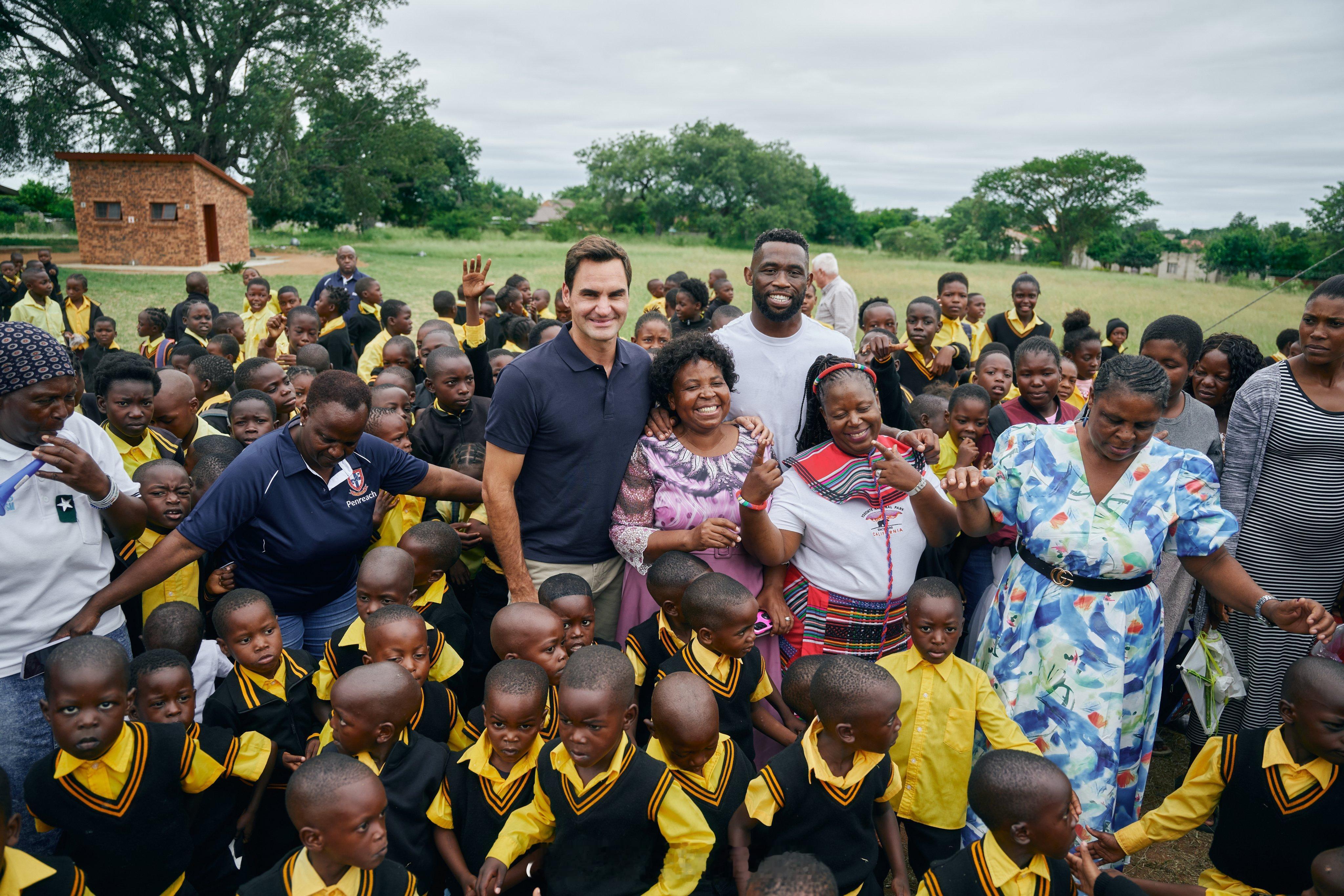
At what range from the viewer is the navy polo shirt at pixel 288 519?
307cm

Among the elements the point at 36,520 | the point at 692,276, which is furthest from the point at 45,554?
the point at 692,276

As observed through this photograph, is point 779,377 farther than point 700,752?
Yes

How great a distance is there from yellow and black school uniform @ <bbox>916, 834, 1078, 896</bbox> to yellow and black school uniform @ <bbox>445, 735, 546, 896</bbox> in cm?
120

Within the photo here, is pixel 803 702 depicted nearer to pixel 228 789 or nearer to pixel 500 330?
pixel 228 789

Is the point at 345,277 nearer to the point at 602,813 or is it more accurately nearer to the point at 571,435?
the point at 571,435

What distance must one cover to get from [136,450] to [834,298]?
6.11 m

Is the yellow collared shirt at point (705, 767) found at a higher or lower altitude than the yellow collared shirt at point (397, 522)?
lower

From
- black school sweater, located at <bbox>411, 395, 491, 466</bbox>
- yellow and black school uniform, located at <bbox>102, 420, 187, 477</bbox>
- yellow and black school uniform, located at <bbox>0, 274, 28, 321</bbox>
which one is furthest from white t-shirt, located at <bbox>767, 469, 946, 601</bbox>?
yellow and black school uniform, located at <bbox>0, 274, 28, 321</bbox>

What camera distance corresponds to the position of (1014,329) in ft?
25.8

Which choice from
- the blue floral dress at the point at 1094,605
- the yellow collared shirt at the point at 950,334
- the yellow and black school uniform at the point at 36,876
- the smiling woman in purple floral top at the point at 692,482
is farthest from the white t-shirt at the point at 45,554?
the yellow collared shirt at the point at 950,334

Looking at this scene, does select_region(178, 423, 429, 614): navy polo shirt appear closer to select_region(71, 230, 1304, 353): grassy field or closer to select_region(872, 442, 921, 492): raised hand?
select_region(872, 442, 921, 492): raised hand

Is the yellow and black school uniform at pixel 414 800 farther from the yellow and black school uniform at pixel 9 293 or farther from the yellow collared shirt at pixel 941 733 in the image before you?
the yellow and black school uniform at pixel 9 293

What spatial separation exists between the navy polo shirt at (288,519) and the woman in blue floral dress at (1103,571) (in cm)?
227

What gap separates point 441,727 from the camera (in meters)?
2.93
